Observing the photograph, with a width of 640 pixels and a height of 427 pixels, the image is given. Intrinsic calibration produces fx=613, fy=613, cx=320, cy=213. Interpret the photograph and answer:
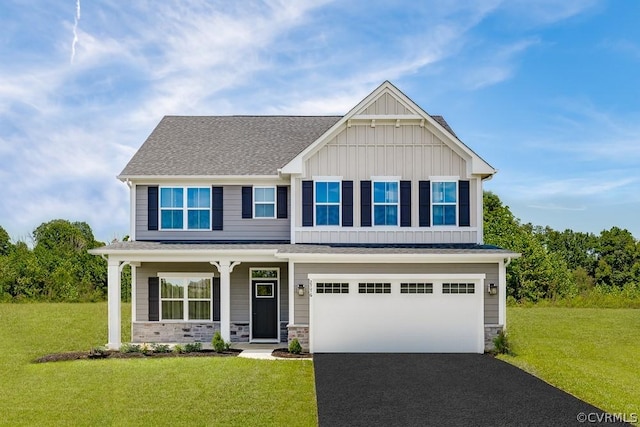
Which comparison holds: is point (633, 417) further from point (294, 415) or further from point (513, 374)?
point (294, 415)

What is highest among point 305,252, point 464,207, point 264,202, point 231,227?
point 264,202

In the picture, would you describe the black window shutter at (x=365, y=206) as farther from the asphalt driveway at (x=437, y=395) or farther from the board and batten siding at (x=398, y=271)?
the asphalt driveway at (x=437, y=395)

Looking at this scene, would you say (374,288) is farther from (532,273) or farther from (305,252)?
(532,273)

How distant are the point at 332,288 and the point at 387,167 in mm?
4043

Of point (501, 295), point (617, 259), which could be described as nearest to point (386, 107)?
point (501, 295)

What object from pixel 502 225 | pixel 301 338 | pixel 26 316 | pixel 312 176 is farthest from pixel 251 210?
pixel 502 225

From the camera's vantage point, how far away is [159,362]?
50.0 ft

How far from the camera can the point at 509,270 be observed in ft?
119

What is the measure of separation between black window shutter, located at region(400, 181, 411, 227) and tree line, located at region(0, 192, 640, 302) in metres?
19.0

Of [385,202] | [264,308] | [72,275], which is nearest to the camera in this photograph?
[385,202]

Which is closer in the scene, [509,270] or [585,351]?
[585,351]

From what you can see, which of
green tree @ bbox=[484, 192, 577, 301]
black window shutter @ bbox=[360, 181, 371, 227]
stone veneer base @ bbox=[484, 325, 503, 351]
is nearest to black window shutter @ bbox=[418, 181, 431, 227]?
black window shutter @ bbox=[360, 181, 371, 227]

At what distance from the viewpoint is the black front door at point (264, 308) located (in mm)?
19234

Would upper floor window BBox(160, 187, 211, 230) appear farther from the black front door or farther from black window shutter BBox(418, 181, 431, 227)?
black window shutter BBox(418, 181, 431, 227)
